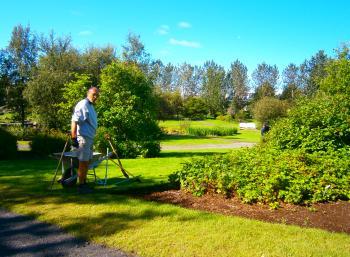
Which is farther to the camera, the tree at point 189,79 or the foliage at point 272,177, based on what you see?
the tree at point 189,79

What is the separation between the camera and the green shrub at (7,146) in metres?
15.5

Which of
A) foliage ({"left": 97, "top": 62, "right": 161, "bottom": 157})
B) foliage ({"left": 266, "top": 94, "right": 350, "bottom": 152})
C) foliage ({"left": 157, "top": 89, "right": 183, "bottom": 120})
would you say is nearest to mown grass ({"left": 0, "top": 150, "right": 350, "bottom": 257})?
foliage ({"left": 266, "top": 94, "right": 350, "bottom": 152})

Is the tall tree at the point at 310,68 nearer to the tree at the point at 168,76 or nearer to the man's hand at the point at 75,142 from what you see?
the tree at the point at 168,76

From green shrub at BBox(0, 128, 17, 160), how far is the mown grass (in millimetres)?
8409

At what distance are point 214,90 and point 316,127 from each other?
89.0 metres

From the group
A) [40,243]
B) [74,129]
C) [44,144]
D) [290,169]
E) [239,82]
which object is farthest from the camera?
[239,82]

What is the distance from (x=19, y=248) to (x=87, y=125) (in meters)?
3.42

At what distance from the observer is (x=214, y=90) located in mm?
98938

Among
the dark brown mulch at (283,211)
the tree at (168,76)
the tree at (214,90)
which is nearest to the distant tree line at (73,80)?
the tree at (214,90)

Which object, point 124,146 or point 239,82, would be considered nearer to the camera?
point 124,146

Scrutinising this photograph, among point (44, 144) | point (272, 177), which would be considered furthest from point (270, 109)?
point (272, 177)

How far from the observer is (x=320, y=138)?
9.80 metres

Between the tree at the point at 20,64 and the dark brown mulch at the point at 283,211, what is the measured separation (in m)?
34.0

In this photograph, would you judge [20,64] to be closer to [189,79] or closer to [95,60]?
[95,60]
